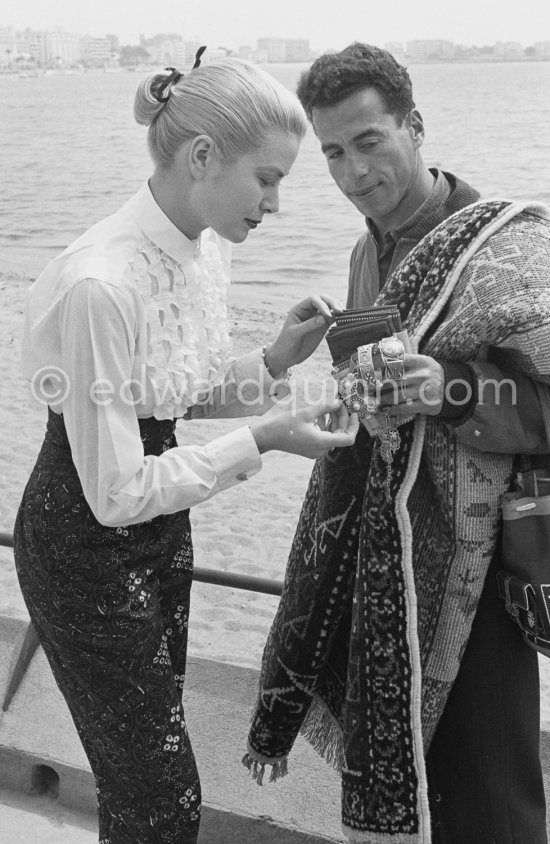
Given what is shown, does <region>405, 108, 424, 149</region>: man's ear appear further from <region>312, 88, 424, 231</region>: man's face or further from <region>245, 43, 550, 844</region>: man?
<region>245, 43, 550, 844</region>: man

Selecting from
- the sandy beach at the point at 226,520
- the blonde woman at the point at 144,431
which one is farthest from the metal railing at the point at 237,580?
the sandy beach at the point at 226,520

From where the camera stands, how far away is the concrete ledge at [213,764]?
2.41m

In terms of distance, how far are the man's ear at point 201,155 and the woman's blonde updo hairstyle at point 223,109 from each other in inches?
0.5

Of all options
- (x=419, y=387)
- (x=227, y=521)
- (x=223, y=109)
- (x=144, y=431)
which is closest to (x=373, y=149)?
(x=223, y=109)

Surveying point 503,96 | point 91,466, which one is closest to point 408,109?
point 91,466

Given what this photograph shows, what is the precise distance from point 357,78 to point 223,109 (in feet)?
1.95

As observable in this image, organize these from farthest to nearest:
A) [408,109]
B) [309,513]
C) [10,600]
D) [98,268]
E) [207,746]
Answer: [10,600] → [207,746] → [408,109] → [309,513] → [98,268]

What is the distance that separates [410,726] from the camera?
1790 mm

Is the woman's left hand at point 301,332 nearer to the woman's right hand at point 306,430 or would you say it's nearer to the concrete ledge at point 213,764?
the woman's right hand at point 306,430

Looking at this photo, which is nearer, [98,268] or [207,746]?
[98,268]

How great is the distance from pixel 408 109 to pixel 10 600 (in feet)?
12.7

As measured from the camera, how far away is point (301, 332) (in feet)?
6.62

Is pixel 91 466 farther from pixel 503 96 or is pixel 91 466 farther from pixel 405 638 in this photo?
pixel 503 96

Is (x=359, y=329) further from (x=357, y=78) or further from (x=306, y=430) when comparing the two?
(x=357, y=78)
